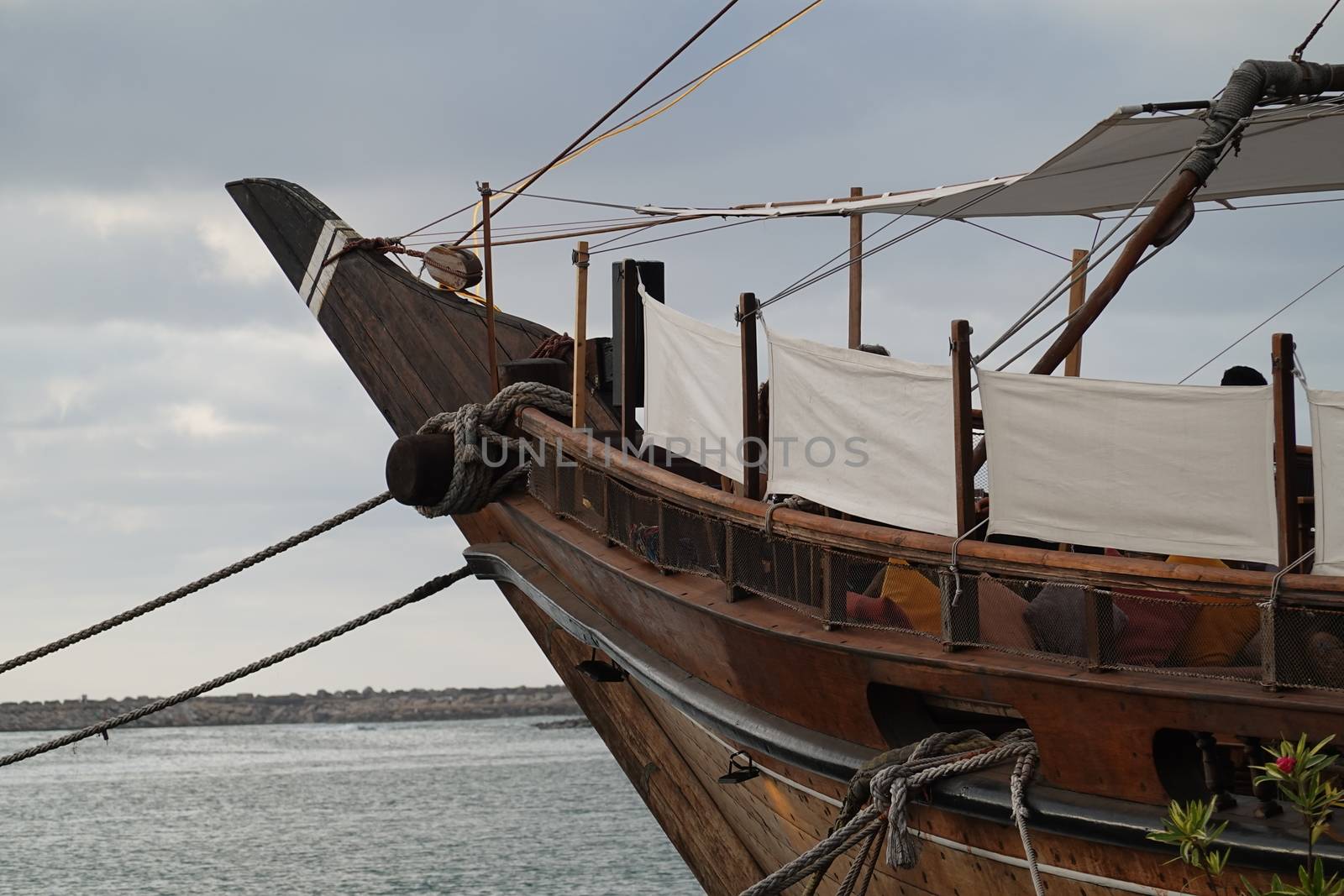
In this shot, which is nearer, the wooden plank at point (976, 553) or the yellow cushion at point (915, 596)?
the wooden plank at point (976, 553)

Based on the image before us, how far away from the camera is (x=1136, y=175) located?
277 inches

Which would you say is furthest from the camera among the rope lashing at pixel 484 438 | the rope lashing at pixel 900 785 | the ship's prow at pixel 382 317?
the ship's prow at pixel 382 317

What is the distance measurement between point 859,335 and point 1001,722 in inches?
106

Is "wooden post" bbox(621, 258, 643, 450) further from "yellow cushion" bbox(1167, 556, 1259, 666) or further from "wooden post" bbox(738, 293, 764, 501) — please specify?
"yellow cushion" bbox(1167, 556, 1259, 666)

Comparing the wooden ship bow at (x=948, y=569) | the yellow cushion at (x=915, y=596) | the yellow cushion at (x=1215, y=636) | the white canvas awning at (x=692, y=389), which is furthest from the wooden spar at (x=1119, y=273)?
the yellow cushion at (x=1215, y=636)

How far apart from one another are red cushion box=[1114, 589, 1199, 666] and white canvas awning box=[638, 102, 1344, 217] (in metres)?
2.13

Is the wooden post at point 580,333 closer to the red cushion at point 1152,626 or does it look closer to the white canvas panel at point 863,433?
the white canvas panel at point 863,433

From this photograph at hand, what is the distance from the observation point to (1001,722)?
4645 millimetres

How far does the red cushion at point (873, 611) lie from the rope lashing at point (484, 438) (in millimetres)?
2147

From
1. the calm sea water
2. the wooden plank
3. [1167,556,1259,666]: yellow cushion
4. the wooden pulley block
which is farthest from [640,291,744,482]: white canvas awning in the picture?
the calm sea water

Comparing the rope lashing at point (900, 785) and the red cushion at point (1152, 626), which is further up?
the red cushion at point (1152, 626)

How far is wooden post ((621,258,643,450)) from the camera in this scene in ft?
20.4

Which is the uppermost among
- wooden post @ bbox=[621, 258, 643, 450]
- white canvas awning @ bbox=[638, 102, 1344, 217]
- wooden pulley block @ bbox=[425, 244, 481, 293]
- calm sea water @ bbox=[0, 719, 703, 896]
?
white canvas awning @ bbox=[638, 102, 1344, 217]

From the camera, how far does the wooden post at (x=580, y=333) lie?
6.00 m
